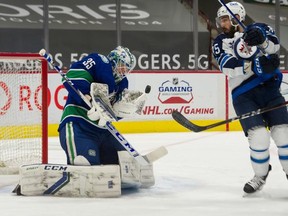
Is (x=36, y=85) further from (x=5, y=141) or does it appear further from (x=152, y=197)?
(x=152, y=197)

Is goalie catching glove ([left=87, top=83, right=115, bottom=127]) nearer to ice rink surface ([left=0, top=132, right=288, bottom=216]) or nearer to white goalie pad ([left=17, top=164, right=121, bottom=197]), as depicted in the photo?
white goalie pad ([left=17, top=164, right=121, bottom=197])

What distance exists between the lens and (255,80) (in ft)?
10.1

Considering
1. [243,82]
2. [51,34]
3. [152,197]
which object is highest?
[51,34]

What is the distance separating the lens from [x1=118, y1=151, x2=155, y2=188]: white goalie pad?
3.15 m

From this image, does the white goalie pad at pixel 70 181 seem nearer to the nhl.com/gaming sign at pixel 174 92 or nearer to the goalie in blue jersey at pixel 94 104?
the goalie in blue jersey at pixel 94 104

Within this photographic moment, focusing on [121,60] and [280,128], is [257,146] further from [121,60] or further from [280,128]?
[121,60]

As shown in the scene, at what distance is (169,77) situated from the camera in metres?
7.08

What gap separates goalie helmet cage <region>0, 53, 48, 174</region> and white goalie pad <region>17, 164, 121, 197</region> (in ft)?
2.06

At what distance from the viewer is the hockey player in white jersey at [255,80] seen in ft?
9.76

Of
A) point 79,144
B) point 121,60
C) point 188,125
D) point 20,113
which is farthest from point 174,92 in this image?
point 79,144

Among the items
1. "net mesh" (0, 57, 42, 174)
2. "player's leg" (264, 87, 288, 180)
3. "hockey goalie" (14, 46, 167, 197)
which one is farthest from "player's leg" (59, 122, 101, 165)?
"player's leg" (264, 87, 288, 180)

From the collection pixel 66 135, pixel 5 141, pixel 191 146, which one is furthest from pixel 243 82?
pixel 191 146

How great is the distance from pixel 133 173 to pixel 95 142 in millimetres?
236

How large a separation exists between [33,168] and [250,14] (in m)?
6.42
